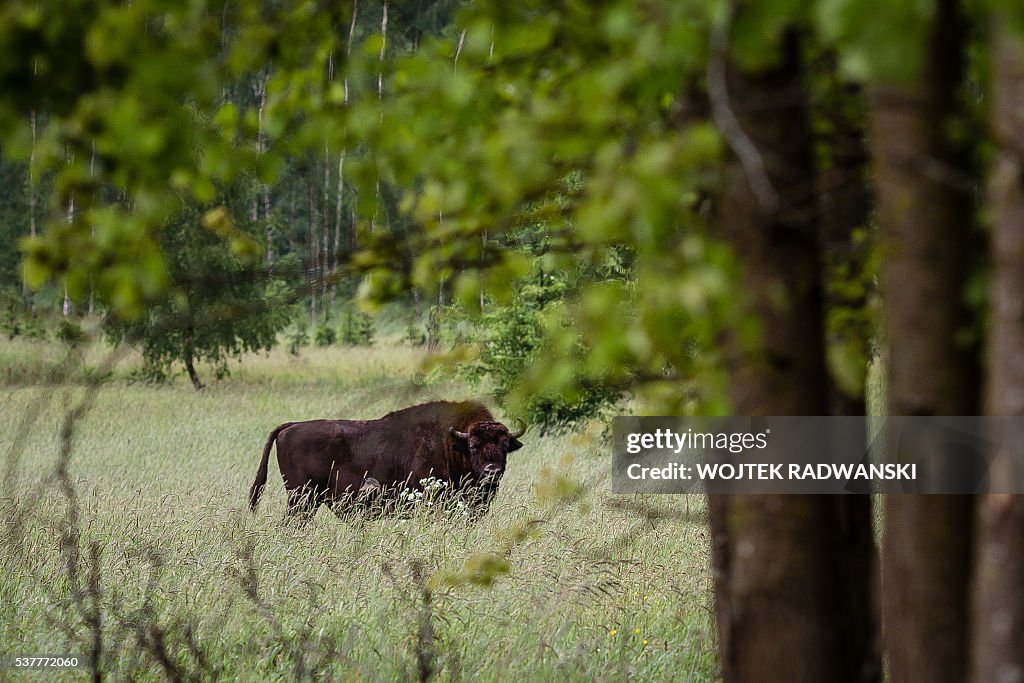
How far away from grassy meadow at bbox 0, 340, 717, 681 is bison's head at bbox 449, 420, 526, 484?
17.6 inches

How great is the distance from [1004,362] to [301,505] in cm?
725

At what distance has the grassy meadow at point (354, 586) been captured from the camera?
185 inches

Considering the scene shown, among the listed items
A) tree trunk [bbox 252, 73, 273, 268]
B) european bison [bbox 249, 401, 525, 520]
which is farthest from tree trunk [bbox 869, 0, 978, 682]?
european bison [bbox 249, 401, 525, 520]

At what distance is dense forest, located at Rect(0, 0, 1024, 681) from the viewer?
2092 mm

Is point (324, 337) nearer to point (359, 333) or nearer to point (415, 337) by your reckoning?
point (359, 333)

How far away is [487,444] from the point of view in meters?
9.04

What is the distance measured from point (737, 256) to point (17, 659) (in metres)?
4.17

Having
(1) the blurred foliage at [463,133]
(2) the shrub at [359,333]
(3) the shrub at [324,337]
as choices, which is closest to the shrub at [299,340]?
(3) the shrub at [324,337]

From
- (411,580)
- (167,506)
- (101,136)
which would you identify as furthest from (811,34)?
(167,506)

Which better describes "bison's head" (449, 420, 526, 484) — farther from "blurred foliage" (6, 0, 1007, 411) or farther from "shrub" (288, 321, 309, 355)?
"shrub" (288, 321, 309, 355)

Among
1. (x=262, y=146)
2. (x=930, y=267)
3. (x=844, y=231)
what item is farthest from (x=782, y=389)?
(x=262, y=146)

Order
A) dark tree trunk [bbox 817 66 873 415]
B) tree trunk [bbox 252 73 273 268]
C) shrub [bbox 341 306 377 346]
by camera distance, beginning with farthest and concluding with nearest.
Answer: shrub [bbox 341 306 377 346] → tree trunk [bbox 252 73 273 268] → dark tree trunk [bbox 817 66 873 415]

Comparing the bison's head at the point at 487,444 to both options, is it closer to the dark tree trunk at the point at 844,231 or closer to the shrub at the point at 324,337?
the dark tree trunk at the point at 844,231

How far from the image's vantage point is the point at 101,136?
2459 mm
